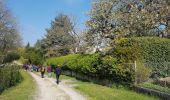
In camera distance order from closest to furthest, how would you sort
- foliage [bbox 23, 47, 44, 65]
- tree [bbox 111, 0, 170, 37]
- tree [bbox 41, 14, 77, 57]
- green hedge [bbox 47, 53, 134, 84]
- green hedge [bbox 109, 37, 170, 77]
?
green hedge [bbox 109, 37, 170, 77] → green hedge [bbox 47, 53, 134, 84] → tree [bbox 111, 0, 170, 37] → tree [bbox 41, 14, 77, 57] → foliage [bbox 23, 47, 44, 65]

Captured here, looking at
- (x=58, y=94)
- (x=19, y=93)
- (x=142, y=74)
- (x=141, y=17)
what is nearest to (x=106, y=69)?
(x=142, y=74)

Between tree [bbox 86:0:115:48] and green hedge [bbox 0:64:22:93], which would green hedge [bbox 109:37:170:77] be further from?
tree [bbox 86:0:115:48]

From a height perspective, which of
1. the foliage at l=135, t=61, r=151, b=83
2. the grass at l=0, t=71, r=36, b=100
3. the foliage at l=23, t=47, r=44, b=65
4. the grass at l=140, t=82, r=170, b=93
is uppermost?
the foliage at l=23, t=47, r=44, b=65

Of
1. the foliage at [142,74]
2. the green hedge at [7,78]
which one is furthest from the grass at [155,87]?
the green hedge at [7,78]

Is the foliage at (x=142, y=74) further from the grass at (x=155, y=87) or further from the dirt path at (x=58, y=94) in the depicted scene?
the dirt path at (x=58, y=94)

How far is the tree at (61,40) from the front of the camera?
298 feet

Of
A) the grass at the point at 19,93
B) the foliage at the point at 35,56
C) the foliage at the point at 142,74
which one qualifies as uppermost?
the foliage at the point at 35,56

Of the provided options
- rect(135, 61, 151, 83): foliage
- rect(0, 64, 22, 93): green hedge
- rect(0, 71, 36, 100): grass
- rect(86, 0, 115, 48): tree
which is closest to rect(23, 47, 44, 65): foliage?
rect(86, 0, 115, 48): tree

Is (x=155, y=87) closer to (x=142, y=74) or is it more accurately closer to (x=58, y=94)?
(x=142, y=74)

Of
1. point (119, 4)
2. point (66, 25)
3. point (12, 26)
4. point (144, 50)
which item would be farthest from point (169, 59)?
point (66, 25)

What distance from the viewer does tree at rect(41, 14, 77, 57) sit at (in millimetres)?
90875

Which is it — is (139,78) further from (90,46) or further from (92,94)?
(90,46)

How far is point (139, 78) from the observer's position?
26.0 m

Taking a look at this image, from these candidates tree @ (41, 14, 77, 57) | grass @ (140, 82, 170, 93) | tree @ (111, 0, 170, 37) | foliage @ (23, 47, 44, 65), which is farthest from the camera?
foliage @ (23, 47, 44, 65)
